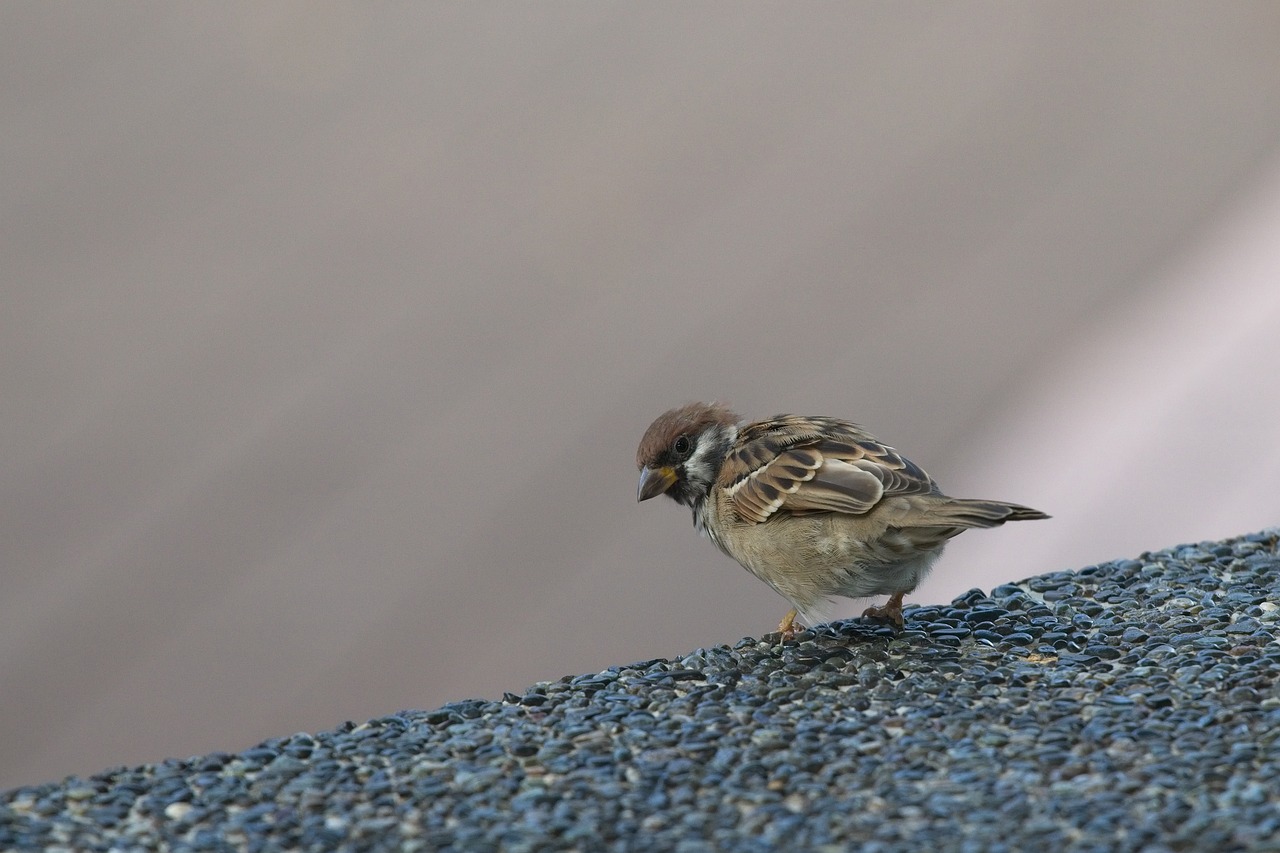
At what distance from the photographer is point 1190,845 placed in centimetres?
196

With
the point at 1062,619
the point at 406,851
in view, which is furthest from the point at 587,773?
the point at 1062,619

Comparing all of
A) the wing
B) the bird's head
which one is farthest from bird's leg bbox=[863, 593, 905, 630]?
the bird's head

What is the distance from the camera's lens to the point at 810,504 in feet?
10.4

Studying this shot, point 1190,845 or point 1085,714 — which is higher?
point 1085,714

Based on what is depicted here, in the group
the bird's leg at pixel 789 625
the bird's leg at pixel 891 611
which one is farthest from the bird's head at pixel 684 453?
the bird's leg at pixel 891 611

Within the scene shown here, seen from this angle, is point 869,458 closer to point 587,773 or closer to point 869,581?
point 869,581

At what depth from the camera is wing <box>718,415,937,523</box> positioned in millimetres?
3119

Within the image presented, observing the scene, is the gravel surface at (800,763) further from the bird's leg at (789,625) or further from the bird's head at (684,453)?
the bird's head at (684,453)

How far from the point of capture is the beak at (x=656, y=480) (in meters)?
3.58

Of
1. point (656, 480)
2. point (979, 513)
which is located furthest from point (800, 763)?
point (656, 480)

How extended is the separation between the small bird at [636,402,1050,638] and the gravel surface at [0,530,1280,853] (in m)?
0.20

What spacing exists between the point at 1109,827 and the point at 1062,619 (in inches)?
44.3

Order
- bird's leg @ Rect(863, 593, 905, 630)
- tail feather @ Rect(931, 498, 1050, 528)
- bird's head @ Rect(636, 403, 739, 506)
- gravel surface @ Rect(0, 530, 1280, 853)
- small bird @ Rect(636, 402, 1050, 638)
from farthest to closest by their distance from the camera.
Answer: bird's head @ Rect(636, 403, 739, 506), bird's leg @ Rect(863, 593, 905, 630), small bird @ Rect(636, 402, 1050, 638), tail feather @ Rect(931, 498, 1050, 528), gravel surface @ Rect(0, 530, 1280, 853)

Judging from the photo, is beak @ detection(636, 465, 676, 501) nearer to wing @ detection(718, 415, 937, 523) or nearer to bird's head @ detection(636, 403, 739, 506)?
bird's head @ detection(636, 403, 739, 506)
